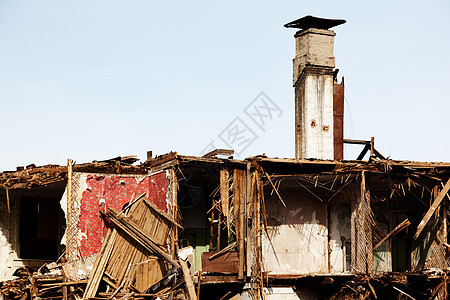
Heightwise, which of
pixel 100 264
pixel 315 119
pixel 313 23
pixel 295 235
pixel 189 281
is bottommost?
pixel 189 281

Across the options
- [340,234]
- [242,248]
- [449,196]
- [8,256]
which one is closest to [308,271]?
[340,234]

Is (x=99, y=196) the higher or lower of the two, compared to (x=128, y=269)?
higher

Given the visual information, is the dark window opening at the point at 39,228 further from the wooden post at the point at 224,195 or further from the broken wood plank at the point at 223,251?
the wooden post at the point at 224,195

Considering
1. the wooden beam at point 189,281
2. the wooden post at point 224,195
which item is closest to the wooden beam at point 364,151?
the wooden post at point 224,195

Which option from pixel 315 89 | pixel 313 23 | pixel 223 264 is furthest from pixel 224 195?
pixel 313 23

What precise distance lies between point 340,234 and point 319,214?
3.29 ft

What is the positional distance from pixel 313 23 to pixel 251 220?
822 centimetres

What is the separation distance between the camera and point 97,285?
17188 mm

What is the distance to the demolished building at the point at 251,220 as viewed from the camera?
58.8ft

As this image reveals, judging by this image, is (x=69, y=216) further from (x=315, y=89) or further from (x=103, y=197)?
(x=315, y=89)

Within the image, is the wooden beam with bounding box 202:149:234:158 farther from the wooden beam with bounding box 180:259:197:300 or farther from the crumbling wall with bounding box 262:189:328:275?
the wooden beam with bounding box 180:259:197:300

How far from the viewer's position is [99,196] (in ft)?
61.2

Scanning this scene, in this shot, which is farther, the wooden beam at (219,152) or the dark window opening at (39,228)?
the dark window opening at (39,228)

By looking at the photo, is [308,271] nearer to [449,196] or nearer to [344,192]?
[344,192]
